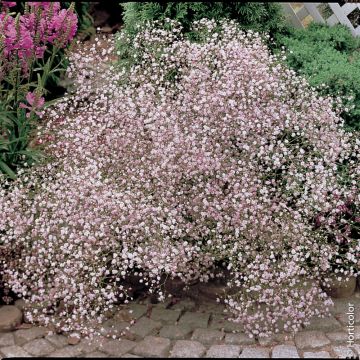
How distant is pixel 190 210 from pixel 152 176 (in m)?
0.33

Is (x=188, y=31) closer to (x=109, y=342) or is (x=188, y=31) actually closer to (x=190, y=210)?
(x=190, y=210)

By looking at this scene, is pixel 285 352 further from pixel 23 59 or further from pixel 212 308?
pixel 23 59

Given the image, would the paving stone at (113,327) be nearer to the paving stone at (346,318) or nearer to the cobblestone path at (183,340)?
the cobblestone path at (183,340)

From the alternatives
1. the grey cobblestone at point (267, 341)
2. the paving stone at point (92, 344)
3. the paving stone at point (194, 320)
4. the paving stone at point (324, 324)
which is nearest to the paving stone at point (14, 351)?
the paving stone at point (92, 344)

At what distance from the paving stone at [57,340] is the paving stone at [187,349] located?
0.71 metres

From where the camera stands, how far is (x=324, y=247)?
4.35m

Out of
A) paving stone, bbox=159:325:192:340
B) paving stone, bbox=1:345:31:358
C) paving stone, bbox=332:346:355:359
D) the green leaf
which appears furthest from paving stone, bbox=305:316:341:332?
the green leaf

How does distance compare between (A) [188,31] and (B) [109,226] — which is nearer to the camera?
(B) [109,226]

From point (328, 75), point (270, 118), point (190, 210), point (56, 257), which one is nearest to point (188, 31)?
point (328, 75)

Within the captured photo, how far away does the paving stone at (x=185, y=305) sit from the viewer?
15.0ft

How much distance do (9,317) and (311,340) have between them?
201 centimetres

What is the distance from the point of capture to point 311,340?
13.8 feet

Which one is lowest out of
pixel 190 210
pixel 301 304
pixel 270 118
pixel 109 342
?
pixel 109 342

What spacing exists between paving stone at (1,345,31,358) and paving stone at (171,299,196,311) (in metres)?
1.06
